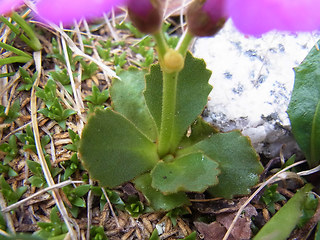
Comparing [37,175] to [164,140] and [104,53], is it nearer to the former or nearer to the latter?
[164,140]

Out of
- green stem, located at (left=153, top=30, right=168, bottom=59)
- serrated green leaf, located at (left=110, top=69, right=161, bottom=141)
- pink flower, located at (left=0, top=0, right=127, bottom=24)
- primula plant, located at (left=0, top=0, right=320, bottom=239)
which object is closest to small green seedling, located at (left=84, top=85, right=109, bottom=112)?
primula plant, located at (left=0, top=0, right=320, bottom=239)

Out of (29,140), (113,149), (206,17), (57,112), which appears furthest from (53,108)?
(206,17)

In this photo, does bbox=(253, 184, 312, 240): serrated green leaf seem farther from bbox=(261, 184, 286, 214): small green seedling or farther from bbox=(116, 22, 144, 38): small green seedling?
bbox=(116, 22, 144, 38): small green seedling

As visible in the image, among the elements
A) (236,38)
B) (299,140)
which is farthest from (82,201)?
(236,38)

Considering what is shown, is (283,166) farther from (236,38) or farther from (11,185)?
(11,185)

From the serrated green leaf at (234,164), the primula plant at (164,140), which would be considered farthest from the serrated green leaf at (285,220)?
the serrated green leaf at (234,164)

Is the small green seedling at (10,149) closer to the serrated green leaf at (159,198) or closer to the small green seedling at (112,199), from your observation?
the small green seedling at (112,199)
